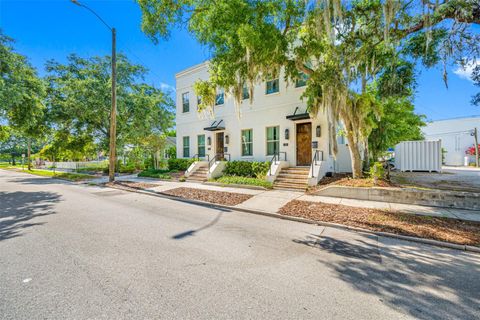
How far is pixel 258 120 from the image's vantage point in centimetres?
1282

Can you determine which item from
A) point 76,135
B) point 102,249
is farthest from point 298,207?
point 76,135

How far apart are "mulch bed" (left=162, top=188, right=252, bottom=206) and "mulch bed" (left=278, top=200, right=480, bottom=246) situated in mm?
1932

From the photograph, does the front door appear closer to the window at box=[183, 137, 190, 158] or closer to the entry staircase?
the window at box=[183, 137, 190, 158]

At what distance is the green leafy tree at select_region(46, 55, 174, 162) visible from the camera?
15906 mm

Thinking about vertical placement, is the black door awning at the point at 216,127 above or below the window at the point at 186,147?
above

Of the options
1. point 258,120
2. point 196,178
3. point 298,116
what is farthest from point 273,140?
point 196,178

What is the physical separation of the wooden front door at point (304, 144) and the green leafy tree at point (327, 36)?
8.19ft

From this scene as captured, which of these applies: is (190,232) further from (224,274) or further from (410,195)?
(410,195)

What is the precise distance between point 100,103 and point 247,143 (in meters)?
11.8

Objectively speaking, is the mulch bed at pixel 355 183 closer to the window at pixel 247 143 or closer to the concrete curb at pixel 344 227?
the concrete curb at pixel 344 227

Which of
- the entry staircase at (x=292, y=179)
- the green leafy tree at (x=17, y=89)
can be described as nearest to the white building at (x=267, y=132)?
the entry staircase at (x=292, y=179)

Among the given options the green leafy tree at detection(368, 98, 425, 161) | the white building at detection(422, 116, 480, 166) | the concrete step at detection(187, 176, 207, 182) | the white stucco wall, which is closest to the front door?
the white stucco wall

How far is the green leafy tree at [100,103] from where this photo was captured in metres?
15.9

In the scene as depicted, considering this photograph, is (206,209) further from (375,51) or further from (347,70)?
(375,51)
